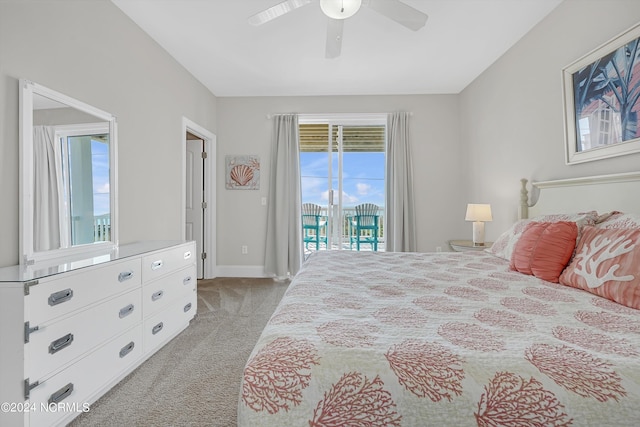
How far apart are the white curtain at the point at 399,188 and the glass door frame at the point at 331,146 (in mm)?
271

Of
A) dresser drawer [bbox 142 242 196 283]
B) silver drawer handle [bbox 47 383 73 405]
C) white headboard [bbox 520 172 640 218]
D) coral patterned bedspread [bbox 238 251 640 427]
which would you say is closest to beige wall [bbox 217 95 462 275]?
white headboard [bbox 520 172 640 218]

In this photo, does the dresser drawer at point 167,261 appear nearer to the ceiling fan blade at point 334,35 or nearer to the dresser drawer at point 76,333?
the dresser drawer at point 76,333

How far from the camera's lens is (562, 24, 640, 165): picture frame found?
182cm

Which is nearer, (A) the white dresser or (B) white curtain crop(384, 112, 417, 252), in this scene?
(A) the white dresser

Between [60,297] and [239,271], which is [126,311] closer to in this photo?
[60,297]

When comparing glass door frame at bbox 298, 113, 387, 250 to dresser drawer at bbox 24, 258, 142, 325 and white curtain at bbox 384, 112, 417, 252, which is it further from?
dresser drawer at bbox 24, 258, 142, 325

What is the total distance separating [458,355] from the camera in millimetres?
819

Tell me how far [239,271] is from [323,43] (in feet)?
10.4

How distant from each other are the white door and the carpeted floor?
5.12ft

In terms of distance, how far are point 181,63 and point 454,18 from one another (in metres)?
2.84

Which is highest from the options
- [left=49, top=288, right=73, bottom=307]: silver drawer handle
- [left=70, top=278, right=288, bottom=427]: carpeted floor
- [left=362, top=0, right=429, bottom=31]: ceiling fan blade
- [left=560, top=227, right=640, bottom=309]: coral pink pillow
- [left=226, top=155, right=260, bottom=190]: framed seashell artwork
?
[left=362, top=0, right=429, bottom=31]: ceiling fan blade

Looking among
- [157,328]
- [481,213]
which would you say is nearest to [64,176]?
[157,328]

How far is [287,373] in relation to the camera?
805 mm

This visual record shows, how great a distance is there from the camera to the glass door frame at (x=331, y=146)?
4393mm
